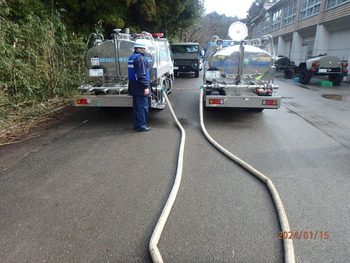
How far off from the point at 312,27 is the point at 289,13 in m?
7.06

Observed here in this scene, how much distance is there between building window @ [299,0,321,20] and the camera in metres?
19.9

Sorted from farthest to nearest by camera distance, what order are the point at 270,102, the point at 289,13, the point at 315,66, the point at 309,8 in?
1. the point at 289,13
2. the point at 309,8
3. the point at 315,66
4. the point at 270,102

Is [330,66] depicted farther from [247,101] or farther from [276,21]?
[276,21]

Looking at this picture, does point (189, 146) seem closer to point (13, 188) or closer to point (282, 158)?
point (282, 158)

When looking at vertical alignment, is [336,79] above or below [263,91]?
below

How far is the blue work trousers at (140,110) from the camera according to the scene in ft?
18.6

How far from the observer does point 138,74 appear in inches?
210

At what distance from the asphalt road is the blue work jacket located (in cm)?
96

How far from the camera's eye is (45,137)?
538cm

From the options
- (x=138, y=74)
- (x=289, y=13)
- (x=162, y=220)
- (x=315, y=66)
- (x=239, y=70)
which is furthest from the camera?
(x=289, y=13)

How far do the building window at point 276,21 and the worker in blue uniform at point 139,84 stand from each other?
2968 cm

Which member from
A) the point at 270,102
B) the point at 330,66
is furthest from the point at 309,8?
the point at 270,102

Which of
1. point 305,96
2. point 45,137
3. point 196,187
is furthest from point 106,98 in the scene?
point 305,96

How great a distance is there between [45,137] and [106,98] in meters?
1.59
